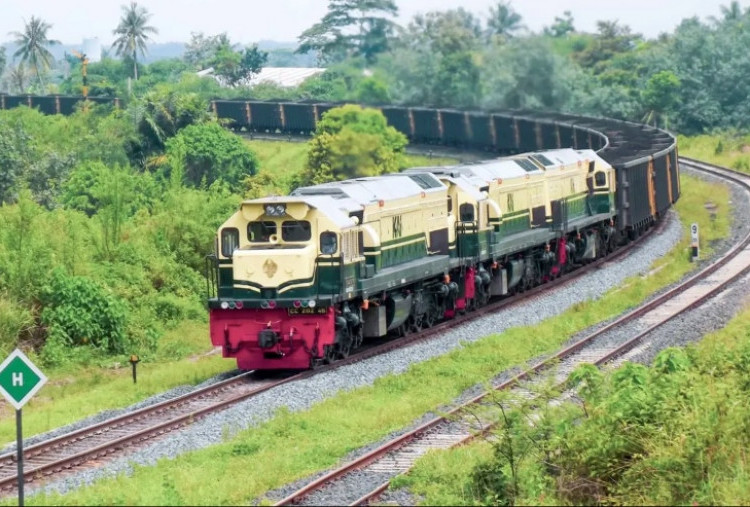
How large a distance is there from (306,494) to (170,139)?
45.6 m

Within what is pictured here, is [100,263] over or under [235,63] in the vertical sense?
under

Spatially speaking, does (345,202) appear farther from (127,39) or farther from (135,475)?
(127,39)

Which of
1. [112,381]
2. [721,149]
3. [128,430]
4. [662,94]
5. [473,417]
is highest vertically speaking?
[662,94]

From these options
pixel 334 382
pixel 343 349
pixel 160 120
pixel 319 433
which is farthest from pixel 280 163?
pixel 319 433

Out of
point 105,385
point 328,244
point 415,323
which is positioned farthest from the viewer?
point 415,323

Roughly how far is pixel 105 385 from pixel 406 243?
6.78 meters

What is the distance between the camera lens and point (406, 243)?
25906 mm

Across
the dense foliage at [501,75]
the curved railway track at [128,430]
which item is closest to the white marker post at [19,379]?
the curved railway track at [128,430]

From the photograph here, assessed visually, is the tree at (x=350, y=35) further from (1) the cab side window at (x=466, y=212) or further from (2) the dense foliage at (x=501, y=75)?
(1) the cab side window at (x=466, y=212)

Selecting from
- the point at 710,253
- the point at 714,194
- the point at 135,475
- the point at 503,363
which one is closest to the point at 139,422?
the point at 135,475

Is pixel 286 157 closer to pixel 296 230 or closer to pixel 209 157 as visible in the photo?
pixel 209 157

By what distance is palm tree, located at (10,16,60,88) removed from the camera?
11119cm

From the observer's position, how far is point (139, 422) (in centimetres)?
1898

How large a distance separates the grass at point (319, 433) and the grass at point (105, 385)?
380cm
